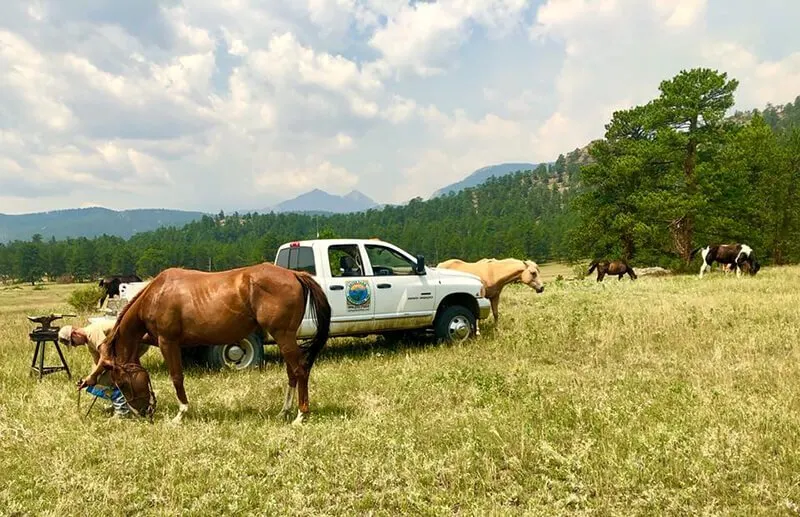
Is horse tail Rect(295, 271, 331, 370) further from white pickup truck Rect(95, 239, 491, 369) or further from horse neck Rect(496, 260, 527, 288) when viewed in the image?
horse neck Rect(496, 260, 527, 288)

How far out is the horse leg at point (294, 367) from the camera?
244 inches

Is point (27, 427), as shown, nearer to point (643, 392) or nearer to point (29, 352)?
point (29, 352)

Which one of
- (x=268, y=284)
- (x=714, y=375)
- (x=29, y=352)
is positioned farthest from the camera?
(x=29, y=352)

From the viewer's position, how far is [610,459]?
4.43 m

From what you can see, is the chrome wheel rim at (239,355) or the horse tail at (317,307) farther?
the chrome wheel rim at (239,355)

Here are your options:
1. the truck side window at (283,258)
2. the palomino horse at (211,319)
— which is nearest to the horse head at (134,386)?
the palomino horse at (211,319)

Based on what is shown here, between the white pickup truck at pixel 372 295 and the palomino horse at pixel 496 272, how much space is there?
1683mm

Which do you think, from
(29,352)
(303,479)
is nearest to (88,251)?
(29,352)

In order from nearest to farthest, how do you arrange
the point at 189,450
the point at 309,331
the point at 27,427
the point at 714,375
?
the point at 189,450, the point at 27,427, the point at 714,375, the point at 309,331

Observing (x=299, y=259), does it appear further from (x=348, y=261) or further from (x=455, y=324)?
(x=455, y=324)

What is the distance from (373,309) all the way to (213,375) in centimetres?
298

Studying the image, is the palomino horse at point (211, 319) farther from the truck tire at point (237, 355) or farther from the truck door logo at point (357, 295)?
the truck door logo at point (357, 295)

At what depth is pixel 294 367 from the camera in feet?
20.7

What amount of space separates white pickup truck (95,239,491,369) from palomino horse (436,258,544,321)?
1683mm
